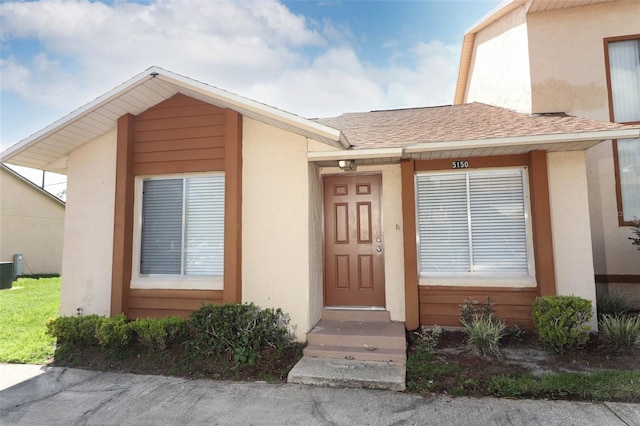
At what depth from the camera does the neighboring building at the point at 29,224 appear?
1516 cm

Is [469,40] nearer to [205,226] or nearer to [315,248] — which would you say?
[315,248]

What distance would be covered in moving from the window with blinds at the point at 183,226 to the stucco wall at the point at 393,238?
2608mm

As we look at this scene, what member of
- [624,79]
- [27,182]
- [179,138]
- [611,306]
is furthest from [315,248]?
[27,182]

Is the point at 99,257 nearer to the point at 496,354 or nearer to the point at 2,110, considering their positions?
the point at 2,110

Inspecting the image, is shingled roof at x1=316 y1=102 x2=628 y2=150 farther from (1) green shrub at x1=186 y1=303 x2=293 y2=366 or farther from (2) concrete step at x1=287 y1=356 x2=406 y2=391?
(2) concrete step at x1=287 y1=356 x2=406 y2=391

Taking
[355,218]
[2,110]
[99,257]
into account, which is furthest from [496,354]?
[2,110]

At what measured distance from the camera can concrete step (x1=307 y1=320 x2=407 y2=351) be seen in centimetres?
463

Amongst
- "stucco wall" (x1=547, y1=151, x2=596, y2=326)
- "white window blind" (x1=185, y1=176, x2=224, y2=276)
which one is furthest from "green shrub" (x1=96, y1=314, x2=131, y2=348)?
"stucco wall" (x1=547, y1=151, x2=596, y2=326)

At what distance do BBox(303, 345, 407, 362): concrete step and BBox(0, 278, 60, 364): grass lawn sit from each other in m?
3.83

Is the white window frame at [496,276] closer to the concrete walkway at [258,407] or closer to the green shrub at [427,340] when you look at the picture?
the green shrub at [427,340]

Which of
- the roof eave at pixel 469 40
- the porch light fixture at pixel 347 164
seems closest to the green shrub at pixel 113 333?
the porch light fixture at pixel 347 164

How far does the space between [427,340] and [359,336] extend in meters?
1.01

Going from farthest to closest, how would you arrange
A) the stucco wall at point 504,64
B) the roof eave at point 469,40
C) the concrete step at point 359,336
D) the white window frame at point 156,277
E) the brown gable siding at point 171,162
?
the roof eave at point 469,40 → the stucco wall at point 504,64 → the white window frame at point 156,277 → the brown gable siding at point 171,162 → the concrete step at point 359,336

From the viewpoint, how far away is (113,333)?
485 centimetres
